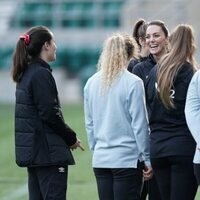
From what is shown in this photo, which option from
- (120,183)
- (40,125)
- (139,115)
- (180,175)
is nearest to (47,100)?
(40,125)

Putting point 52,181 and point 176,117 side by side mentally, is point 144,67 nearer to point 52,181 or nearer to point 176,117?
point 176,117

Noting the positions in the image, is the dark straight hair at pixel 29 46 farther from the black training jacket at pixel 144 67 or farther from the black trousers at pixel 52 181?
the black training jacket at pixel 144 67

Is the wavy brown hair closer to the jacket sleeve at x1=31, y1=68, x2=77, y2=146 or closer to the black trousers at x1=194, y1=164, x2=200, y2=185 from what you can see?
the black trousers at x1=194, y1=164, x2=200, y2=185

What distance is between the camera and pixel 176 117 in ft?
27.3

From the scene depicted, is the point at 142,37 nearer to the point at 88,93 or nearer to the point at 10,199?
the point at 88,93

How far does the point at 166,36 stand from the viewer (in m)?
8.97

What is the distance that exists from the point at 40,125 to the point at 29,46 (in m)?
0.68

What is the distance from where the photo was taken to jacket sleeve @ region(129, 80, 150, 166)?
27.4 feet

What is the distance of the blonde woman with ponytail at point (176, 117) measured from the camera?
27.2 feet

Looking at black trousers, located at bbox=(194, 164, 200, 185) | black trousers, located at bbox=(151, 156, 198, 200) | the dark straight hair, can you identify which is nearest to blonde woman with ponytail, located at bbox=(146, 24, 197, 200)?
black trousers, located at bbox=(151, 156, 198, 200)

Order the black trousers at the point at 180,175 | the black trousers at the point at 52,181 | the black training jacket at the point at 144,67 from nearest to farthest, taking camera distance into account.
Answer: the black trousers at the point at 180,175 → the black trousers at the point at 52,181 → the black training jacket at the point at 144,67

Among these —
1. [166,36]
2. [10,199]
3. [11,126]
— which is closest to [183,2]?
[11,126]

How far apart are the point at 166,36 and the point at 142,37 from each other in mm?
644

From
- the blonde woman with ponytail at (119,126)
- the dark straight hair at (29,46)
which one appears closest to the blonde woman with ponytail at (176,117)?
the blonde woman with ponytail at (119,126)
